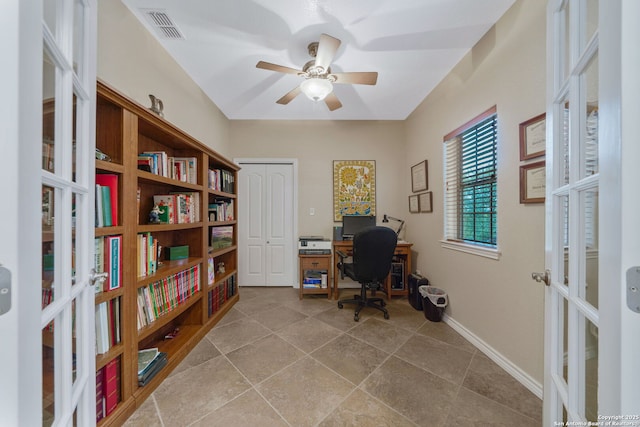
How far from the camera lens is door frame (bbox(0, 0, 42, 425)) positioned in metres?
0.38

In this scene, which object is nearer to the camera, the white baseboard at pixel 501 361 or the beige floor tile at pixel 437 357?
the white baseboard at pixel 501 361

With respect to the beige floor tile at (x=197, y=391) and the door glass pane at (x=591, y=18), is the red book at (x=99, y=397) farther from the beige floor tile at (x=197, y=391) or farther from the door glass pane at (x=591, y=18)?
the door glass pane at (x=591, y=18)

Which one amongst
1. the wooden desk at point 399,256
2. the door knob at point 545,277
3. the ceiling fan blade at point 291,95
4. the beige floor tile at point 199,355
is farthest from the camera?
the wooden desk at point 399,256

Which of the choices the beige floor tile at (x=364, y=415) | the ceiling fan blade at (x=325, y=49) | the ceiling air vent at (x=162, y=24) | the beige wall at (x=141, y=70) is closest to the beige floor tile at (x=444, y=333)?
the beige floor tile at (x=364, y=415)

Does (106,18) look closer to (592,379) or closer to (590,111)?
(590,111)

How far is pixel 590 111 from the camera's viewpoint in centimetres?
65

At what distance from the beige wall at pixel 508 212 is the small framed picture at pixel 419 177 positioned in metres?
0.59

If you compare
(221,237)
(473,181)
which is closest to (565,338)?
(473,181)

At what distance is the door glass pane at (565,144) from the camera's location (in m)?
0.79

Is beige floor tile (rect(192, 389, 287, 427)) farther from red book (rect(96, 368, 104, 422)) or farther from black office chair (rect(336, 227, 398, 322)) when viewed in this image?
black office chair (rect(336, 227, 398, 322))

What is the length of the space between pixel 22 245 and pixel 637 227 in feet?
3.80

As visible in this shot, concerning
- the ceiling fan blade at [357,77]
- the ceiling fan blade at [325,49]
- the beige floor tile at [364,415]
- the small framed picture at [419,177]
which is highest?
the ceiling fan blade at [325,49]

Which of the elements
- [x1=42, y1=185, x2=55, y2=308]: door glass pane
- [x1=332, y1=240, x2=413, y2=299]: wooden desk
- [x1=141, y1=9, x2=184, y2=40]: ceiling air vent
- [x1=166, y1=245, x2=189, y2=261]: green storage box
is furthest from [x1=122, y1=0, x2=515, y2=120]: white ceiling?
[x1=332, y1=240, x2=413, y2=299]: wooden desk

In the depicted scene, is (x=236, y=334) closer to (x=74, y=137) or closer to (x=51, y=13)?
(x=74, y=137)
